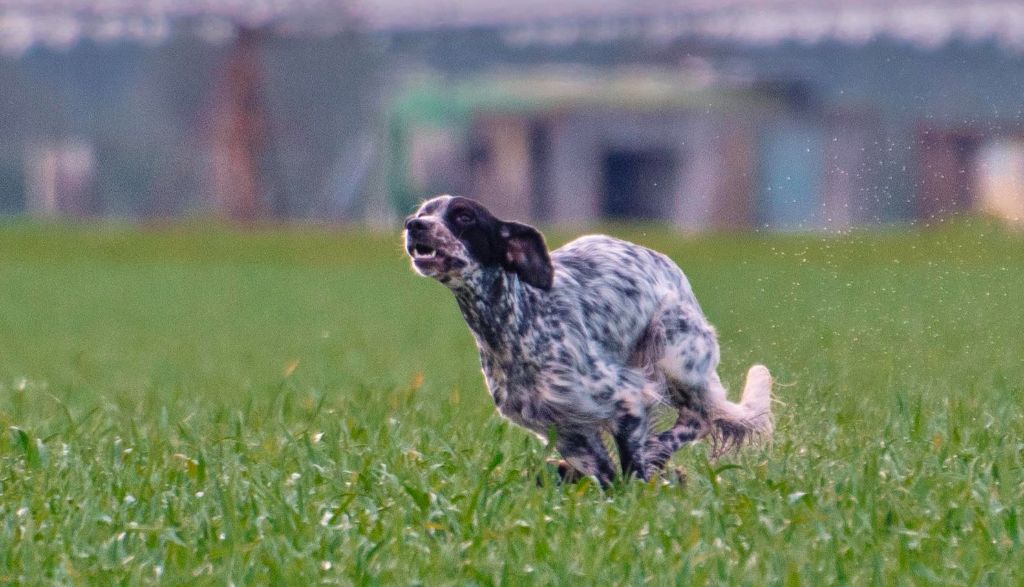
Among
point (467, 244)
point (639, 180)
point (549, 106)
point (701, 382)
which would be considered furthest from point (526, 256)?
point (639, 180)

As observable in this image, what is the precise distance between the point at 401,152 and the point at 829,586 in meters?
45.8

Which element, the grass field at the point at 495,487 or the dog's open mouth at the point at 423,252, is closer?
the grass field at the point at 495,487

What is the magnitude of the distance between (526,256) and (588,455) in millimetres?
635

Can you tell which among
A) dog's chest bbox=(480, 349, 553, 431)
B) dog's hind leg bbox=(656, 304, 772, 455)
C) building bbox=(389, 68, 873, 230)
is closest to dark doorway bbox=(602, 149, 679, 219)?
building bbox=(389, 68, 873, 230)

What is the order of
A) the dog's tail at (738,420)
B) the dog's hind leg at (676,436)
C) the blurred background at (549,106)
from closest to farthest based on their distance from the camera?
the dog's hind leg at (676,436) < the dog's tail at (738,420) < the blurred background at (549,106)

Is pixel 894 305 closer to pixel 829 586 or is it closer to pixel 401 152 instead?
pixel 829 586

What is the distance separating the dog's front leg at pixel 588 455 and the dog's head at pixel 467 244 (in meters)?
0.47

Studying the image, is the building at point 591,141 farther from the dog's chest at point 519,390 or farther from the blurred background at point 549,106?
the dog's chest at point 519,390

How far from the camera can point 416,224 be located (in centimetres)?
446

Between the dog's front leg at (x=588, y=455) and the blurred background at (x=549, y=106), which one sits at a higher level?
the dog's front leg at (x=588, y=455)

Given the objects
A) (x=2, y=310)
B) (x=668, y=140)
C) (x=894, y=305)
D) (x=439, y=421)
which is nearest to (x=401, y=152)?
(x=668, y=140)

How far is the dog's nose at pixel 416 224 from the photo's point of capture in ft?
14.6

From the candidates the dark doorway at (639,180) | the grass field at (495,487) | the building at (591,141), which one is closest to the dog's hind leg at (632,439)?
the grass field at (495,487)

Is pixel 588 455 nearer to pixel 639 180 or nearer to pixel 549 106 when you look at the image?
pixel 549 106
